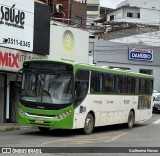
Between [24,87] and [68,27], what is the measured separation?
11.3 metres

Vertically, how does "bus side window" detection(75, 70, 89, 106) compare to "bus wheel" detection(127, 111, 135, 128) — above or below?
above

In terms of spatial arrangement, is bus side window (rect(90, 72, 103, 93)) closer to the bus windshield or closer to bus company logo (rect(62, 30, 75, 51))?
the bus windshield

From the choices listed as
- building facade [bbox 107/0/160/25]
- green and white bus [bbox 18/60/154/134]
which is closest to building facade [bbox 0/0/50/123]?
green and white bus [bbox 18/60/154/134]

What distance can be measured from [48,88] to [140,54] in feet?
124

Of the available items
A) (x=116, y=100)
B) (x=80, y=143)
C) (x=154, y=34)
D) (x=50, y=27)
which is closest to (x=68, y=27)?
(x=50, y=27)

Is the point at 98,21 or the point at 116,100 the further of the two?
the point at 98,21

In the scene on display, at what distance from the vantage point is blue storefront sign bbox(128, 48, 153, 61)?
177 feet

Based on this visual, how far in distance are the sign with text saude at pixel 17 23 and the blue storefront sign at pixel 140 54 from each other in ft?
99.4

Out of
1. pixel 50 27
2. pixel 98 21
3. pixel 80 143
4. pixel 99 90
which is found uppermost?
pixel 98 21

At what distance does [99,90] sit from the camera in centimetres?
1970

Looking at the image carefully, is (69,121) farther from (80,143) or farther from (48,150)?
(48,150)

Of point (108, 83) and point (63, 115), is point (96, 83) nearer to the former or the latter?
point (108, 83)

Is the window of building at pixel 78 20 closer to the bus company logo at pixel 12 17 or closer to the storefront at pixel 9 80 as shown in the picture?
the storefront at pixel 9 80

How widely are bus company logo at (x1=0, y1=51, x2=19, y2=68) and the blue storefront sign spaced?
31959 mm
